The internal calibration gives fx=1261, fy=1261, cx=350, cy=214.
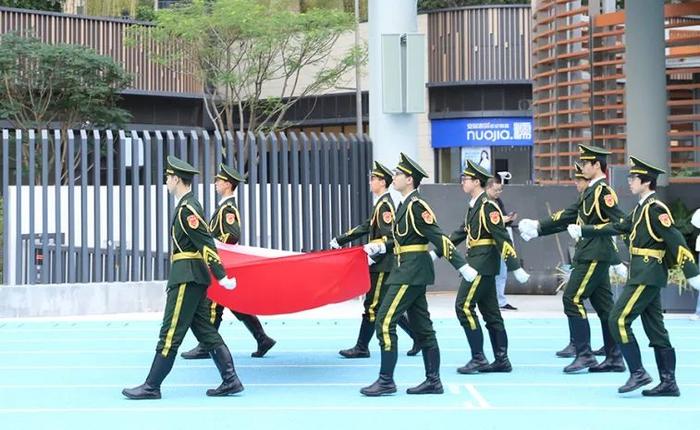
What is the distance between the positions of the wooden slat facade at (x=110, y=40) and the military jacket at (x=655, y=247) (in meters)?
28.2

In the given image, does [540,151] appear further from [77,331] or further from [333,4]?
[333,4]

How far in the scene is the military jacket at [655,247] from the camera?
10453 millimetres

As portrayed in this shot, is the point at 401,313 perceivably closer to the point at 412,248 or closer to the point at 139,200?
the point at 412,248

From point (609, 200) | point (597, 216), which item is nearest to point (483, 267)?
point (597, 216)

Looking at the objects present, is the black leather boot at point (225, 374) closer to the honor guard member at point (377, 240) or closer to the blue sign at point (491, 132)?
the honor guard member at point (377, 240)

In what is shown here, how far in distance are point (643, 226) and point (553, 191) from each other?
9906 mm

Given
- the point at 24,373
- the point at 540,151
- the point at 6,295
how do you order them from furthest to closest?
the point at 540,151 → the point at 6,295 → the point at 24,373

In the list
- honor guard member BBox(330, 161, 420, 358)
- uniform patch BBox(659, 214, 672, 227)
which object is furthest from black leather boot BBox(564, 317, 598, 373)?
uniform patch BBox(659, 214, 672, 227)

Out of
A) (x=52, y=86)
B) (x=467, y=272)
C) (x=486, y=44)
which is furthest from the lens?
(x=486, y=44)

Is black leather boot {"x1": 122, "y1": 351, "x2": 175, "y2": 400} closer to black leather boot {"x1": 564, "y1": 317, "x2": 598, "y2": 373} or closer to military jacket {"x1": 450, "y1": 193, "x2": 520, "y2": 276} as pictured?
military jacket {"x1": 450, "y1": 193, "x2": 520, "y2": 276}

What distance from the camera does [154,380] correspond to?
1055 cm

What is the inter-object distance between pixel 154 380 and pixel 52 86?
2523 centimetres

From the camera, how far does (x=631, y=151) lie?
21.5m

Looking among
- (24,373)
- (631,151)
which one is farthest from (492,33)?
(24,373)
